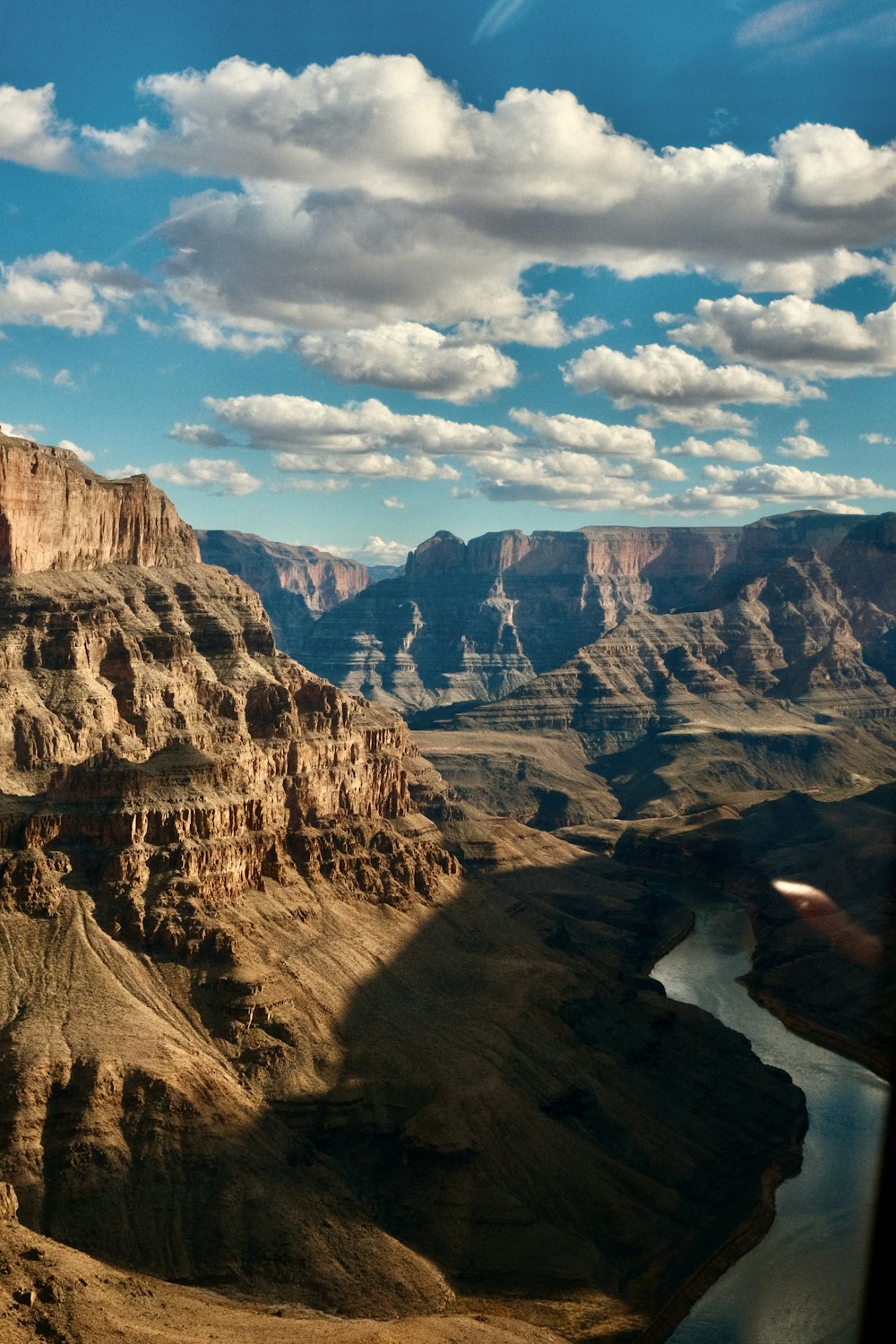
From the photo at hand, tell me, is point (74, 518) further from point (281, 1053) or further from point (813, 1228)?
point (813, 1228)

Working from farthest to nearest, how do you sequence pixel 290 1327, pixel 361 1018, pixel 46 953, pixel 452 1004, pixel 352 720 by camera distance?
1. pixel 352 720
2. pixel 452 1004
3. pixel 361 1018
4. pixel 46 953
5. pixel 290 1327

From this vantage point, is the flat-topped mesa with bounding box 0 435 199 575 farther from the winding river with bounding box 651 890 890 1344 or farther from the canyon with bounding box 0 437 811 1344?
the winding river with bounding box 651 890 890 1344

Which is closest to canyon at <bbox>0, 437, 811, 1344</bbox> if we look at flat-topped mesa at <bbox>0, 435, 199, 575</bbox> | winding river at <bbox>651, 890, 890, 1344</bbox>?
flat-topped mesa at <bbox>0, 435, 199, 575</bbox>

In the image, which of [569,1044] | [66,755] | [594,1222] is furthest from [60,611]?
[594,1222]

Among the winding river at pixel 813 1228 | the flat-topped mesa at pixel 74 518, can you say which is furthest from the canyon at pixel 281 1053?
→ the winding river at pixel 813 1228

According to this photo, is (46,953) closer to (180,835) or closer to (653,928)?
(180,835)

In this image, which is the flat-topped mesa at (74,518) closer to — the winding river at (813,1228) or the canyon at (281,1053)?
the canyon at (281,1053)
